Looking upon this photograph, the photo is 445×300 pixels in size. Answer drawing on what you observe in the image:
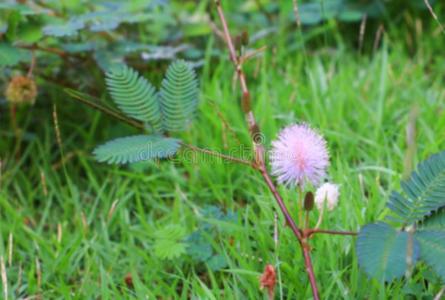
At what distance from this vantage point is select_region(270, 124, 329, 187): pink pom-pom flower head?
1.05 meters

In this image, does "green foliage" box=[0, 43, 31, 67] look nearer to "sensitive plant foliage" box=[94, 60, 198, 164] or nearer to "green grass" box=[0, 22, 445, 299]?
"green grass" box=[0, 22, 445, 299]

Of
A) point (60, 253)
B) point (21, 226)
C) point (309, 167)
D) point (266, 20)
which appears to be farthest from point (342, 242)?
point (266, 20)

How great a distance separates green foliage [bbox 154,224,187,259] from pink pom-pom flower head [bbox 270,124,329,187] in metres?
0.45

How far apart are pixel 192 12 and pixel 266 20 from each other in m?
0.33

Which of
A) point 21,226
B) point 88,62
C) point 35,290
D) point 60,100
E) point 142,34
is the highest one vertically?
point 142,34

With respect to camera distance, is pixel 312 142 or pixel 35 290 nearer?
pixel 312 142

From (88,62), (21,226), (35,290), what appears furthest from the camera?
A: (88,62)

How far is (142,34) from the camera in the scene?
2230 mm

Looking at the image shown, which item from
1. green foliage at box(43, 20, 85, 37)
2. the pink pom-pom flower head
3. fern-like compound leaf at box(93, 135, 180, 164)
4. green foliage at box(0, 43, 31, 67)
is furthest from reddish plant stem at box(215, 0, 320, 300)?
green foliage at box(0, 43, 31, 67)

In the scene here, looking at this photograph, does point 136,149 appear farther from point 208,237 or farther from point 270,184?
point 208,237

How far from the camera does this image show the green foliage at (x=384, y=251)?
2.95 ft

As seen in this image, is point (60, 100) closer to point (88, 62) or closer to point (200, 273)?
point (88, 62)

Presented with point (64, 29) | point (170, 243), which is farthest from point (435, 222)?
point (64, 29)

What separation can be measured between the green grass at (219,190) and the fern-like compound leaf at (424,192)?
0.23 m
